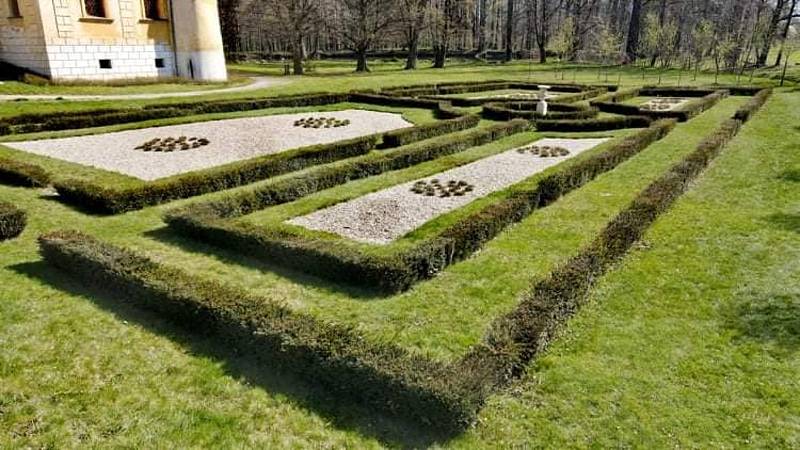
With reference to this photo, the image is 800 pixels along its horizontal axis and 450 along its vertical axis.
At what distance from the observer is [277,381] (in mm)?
4504

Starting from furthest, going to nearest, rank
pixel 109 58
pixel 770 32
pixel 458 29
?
pixel 458 29
pixel 770 32
pixel 109 58

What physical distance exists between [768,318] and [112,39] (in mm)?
27033

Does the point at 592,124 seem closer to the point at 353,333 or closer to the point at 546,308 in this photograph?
the point at 546,308

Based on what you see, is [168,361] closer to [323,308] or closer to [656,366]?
[323,308]

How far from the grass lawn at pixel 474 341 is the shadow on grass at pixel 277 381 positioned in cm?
2

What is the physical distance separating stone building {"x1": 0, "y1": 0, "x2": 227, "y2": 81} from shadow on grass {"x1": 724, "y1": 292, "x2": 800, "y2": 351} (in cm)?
2556

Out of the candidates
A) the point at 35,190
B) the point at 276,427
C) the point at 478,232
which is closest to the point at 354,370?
the point at 276,427

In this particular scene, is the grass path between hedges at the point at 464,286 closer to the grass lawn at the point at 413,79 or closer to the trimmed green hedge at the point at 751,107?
the trimmed green hedge at the point at 751,107

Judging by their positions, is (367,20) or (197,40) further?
(367,20)

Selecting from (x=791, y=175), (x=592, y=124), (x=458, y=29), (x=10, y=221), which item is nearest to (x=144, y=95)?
(x=10, y=221)

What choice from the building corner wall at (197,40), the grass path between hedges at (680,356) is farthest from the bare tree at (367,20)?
the grass path between hedges at (680,356)

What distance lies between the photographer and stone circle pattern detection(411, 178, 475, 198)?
9758 millimetres

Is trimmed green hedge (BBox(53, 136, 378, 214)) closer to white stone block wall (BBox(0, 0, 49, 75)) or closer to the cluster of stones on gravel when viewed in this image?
the cluster of stones on gravel

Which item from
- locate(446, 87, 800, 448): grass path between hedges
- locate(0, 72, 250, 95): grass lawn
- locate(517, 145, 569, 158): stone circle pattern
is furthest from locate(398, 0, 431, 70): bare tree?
locate(446, 87, 800, 448): grass path between hedges
